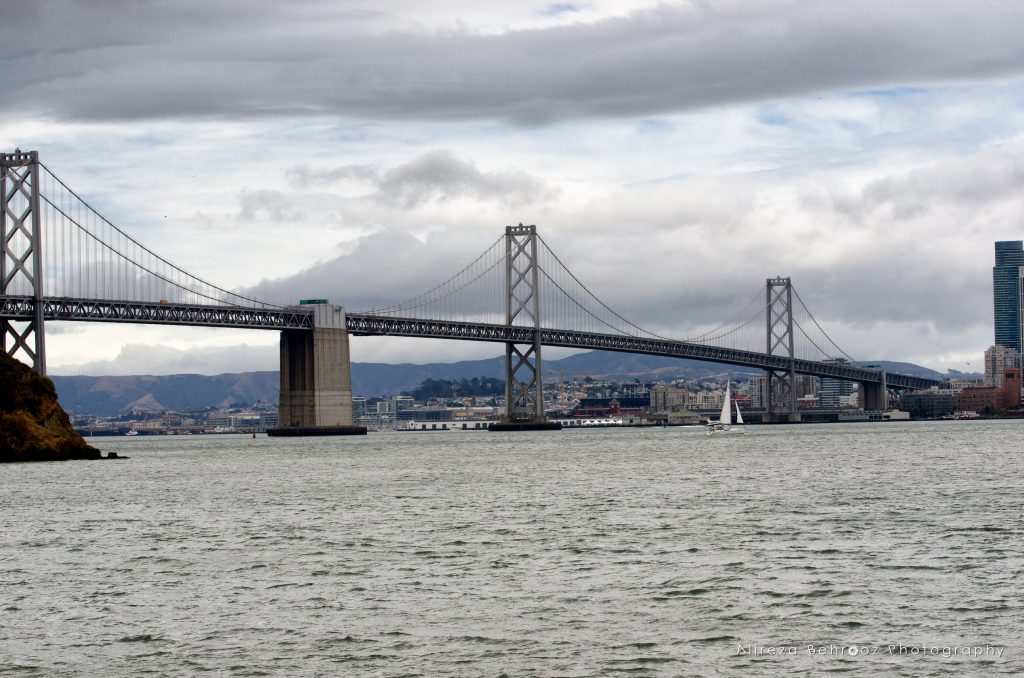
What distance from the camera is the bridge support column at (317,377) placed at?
101m

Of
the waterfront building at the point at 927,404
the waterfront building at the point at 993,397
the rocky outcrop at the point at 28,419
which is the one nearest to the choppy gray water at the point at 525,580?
the rocky outcrop at the point at 28,419

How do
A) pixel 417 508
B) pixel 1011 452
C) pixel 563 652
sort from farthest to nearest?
pixel 1011 452 → pixel 417 508 → pixel 563 652

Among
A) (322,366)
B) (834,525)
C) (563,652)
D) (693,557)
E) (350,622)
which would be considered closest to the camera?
(563,652)

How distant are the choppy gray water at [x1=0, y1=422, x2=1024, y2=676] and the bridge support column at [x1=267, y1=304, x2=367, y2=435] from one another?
60.9 m

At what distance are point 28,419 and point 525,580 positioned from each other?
144 feet

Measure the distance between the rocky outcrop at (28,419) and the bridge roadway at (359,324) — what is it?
20890mm

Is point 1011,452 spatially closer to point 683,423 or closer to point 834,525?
point 834,525

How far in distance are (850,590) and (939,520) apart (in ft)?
29.9

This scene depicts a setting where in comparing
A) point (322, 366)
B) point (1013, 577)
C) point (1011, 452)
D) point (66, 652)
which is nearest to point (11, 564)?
point (66, 652)

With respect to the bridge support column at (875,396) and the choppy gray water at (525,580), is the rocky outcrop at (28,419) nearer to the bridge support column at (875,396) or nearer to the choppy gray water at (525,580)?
the choppy gray water at (525,580)

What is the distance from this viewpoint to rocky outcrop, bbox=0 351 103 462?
188 ft

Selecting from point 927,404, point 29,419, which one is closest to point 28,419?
point 29,419

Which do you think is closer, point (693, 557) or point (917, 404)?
point (693, 557)

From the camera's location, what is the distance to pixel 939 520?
26.8 m
